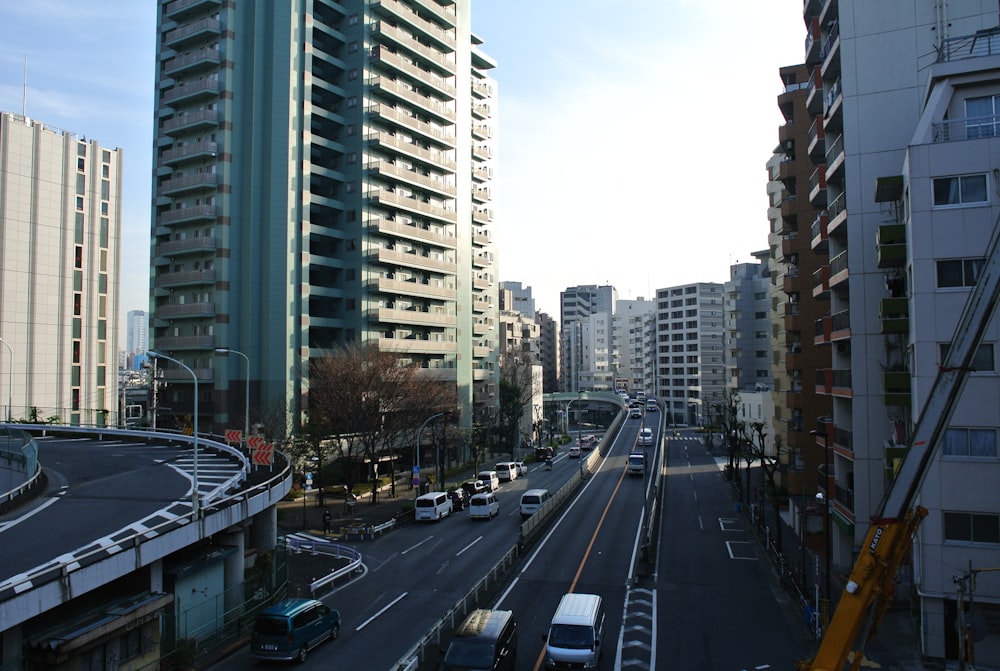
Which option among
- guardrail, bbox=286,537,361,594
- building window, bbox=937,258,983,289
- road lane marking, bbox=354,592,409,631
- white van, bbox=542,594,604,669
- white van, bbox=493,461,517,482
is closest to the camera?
white van, bbox=542,594,604,669

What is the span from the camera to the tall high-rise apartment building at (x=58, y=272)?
6888 cm

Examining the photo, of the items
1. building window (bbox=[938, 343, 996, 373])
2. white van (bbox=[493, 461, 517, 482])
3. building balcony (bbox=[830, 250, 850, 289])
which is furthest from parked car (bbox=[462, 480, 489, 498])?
building window (bbox=[938, 343, 996, 373])

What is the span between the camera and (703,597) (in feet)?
93.1

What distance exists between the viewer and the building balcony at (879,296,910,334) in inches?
1065

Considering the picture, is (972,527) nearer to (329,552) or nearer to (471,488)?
(329,552)

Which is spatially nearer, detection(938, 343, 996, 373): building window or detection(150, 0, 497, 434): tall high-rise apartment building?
detection(938, 343, 996, 373): building window

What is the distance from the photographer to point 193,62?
64125 mm

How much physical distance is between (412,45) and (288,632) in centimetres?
6612

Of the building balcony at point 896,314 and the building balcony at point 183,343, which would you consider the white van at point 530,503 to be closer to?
the building balcony at point 896,314

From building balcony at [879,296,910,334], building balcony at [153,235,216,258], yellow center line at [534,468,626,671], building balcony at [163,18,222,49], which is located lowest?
yellow center line at [534,468,626,671]

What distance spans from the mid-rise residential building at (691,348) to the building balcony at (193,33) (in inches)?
4017

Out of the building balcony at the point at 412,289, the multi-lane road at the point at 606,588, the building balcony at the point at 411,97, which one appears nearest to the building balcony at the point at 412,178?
the building balcony at the point at 411,97

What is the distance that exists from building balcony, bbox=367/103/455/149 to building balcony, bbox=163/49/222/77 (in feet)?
46.3

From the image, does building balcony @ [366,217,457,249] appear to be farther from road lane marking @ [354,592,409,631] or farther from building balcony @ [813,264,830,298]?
road lane marking @ [354,592,409,631]
